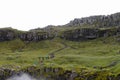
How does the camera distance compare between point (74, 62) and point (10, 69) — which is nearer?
point (10, 69)

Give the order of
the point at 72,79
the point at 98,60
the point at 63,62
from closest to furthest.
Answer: the point at 72,79
the point at 98,60
the point at 63,62

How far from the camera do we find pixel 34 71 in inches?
6383

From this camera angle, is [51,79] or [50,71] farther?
[50,71]

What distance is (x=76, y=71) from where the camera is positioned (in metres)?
138

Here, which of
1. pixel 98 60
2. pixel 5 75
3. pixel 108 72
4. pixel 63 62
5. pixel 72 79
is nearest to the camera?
pixel 108 72

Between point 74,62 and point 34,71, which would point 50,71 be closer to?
point 34,71

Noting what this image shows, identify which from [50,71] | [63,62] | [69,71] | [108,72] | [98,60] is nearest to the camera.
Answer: [108,72]

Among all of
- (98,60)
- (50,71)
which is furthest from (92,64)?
(50,71)

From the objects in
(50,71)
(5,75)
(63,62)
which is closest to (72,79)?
(50,71)

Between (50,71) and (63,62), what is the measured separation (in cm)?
4164

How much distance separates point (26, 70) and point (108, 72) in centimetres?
6040

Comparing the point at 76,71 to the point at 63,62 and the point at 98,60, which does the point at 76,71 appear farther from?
the point at 63,62

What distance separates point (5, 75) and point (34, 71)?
18.1m

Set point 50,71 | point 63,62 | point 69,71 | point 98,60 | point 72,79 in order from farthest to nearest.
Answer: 1. point 63,62
2. point 98,60
3. point 50,71
4. point 69,71
5. point 72,79
